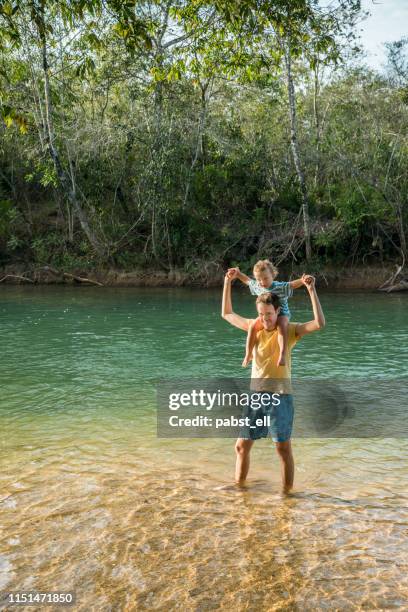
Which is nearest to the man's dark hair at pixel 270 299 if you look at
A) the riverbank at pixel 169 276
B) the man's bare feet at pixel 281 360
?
the man's bare feet at pixel 281 360

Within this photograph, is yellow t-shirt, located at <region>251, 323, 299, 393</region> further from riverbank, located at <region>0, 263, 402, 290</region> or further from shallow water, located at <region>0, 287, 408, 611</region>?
riverbank, located at <region>0, 263, 402, 290</region>

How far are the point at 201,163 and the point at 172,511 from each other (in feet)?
84.9

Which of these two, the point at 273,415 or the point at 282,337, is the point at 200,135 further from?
the point at 273,415

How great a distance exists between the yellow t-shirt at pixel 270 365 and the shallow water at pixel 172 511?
0.95m

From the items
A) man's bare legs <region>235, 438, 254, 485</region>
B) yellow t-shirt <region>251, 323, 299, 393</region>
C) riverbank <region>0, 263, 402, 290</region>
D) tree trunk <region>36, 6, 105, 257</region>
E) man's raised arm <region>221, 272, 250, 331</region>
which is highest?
tree trunk <region>36, 6, 105, 257</region>

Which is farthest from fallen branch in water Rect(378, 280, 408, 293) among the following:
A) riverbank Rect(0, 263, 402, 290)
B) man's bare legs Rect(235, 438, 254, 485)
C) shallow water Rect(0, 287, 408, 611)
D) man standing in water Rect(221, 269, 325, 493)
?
man standing in water Rect(221, 269, 325, 493)

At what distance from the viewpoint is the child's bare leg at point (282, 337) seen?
5023 mm

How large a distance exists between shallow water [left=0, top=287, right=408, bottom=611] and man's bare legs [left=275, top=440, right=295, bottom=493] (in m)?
0.10

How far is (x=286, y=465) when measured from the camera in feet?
17.9

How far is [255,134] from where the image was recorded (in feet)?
95.9

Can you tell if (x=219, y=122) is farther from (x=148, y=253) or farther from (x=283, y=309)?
(x=283, y=309)

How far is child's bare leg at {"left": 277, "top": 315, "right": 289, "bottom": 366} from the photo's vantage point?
5023 millimetres

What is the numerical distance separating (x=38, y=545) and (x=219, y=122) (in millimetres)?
26003

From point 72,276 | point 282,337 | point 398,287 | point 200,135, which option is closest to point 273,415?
point 282,337
